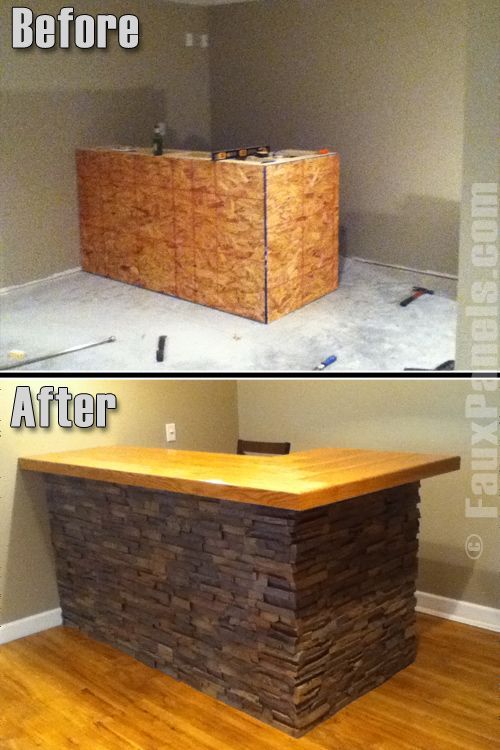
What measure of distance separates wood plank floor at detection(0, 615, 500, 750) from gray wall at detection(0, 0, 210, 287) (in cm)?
129

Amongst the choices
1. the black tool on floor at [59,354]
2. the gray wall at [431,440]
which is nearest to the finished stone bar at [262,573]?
the gray wall at [431,440]

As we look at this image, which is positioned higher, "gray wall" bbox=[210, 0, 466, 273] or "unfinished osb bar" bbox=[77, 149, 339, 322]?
"gray wall" bbox=[210, 0, 466, 273]

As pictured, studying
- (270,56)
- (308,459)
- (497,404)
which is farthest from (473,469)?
(270,56)

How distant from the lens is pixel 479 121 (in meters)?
0.98

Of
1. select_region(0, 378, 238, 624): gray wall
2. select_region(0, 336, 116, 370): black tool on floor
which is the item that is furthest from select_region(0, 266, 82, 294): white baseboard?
select_region(0, 378, 238, 624): gray wall

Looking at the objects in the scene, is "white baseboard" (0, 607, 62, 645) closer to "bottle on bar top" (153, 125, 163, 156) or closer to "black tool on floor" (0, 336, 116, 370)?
"black tool on floor" (0, 336, 116, 370)

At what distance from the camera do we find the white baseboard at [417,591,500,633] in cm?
253

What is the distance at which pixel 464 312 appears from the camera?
1.10 meters

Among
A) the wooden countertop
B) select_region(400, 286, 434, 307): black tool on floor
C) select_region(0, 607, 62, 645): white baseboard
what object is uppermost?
select_region(400, 286, 434, 307): black tool on floor

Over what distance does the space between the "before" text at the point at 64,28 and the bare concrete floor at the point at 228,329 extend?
0.38 metres

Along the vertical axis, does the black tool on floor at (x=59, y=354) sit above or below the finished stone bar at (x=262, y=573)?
above

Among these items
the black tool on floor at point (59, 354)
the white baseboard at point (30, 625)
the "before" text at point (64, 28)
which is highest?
the "before" text at point (64, 28)

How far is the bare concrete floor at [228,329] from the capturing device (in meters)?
1.11

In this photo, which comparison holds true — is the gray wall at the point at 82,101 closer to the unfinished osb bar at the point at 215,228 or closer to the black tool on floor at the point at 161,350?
the unfinished osb bar at the point at 215,228
